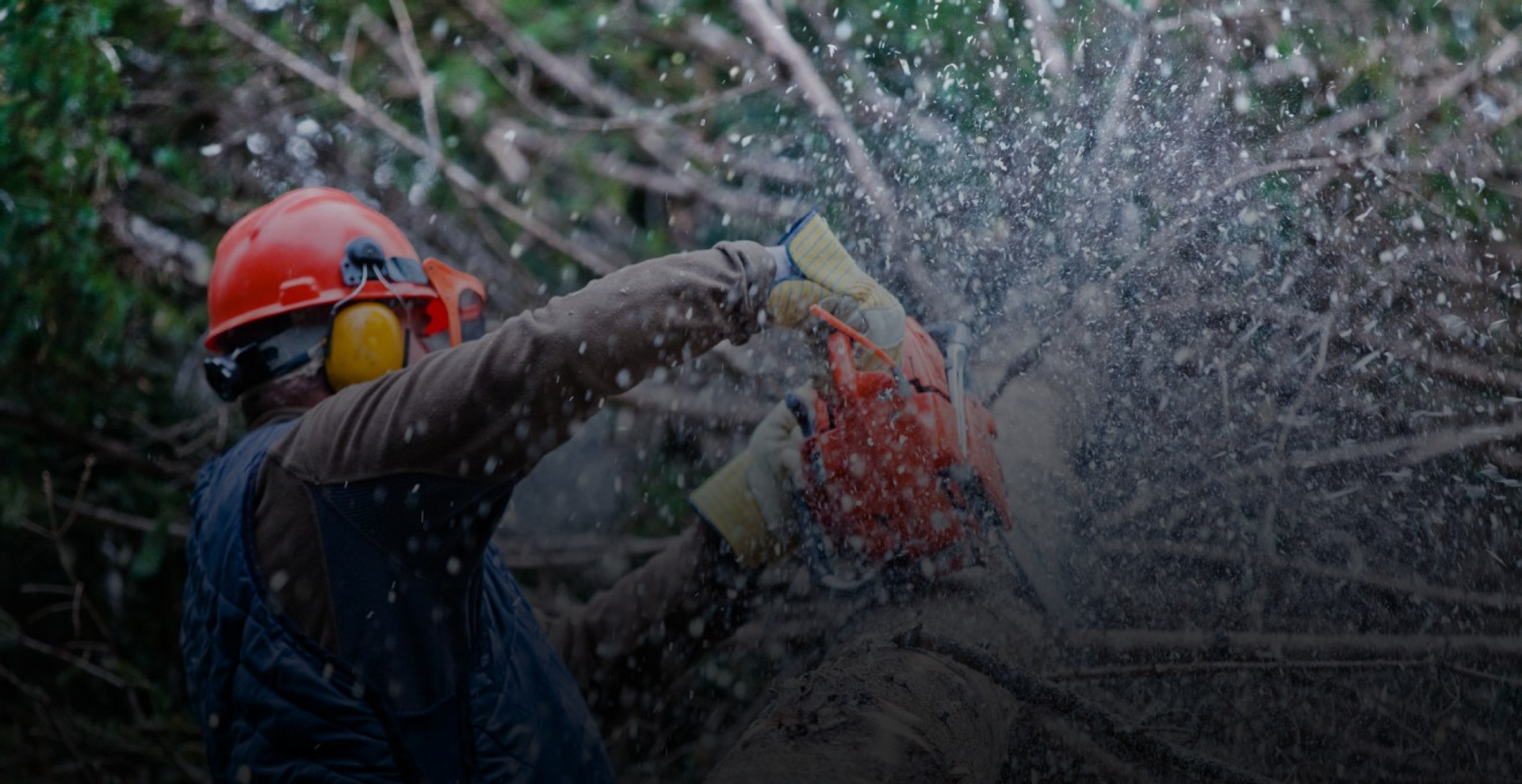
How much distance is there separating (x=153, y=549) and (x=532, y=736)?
2.27 meters

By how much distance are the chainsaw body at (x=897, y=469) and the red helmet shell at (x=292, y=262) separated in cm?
99

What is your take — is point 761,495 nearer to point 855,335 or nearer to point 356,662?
point 855,335

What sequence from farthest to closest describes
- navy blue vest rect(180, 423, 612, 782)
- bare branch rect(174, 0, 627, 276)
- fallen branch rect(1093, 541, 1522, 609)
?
bare branch rect(174, 0, 627, 276) < fallen branch rect(1093, 541, 1522, 609) < navy blue vest rect(180, 423, 612, 782)

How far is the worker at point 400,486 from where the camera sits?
1754 mm

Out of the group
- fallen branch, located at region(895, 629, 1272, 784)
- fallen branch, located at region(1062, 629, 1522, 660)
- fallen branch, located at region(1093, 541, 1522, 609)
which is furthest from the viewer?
fallen branch, located at region(1093, 541, 1522, 609)

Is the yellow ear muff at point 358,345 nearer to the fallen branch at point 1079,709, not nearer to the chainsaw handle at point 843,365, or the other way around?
the chainsaw handle at point 843,365

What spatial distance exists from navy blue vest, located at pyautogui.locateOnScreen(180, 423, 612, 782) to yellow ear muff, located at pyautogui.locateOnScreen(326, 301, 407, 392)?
18 centimetres

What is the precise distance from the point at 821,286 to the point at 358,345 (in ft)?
3.14

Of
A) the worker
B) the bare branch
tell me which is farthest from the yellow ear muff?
the bare branch

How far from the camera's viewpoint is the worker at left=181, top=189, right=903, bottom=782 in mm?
1754

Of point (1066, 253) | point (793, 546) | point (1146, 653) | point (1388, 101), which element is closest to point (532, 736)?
point (793, 546)

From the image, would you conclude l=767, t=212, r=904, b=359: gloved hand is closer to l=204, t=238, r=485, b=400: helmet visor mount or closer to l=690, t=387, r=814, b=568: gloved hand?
l=690, t=387, r=814, b=568: gloved hand

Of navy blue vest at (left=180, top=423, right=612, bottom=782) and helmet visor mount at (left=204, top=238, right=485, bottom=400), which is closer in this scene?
navy blue vest at (left=180, top=423, right=612, bottom=782)

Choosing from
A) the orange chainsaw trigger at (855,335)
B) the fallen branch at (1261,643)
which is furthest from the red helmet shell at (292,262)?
the fallen branch at (1261,643)
